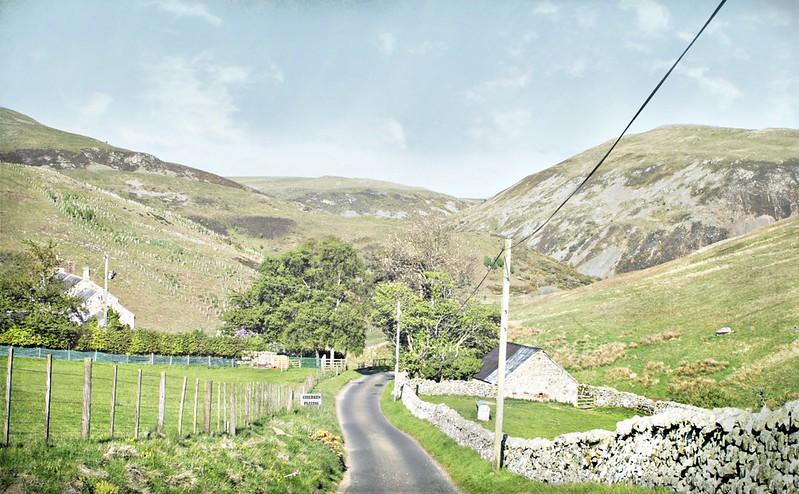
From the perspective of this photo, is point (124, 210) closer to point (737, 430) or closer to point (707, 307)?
point (707, 307)

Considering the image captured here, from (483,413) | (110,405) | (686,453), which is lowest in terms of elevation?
(483,413)

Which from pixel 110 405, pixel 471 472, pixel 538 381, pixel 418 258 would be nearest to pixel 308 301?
pixel 418 258

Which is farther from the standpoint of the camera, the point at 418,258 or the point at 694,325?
the point at 418,258

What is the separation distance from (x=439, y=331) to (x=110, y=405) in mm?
42773

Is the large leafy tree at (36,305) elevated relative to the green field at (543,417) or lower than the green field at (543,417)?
elevated

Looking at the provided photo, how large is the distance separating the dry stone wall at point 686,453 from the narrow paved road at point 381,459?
4.38 m

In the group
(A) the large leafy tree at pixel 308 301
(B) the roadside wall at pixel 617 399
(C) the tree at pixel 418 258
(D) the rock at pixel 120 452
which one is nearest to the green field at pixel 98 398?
(D) the rock at pixel 120 452

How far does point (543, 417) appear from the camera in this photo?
4859 centimetres

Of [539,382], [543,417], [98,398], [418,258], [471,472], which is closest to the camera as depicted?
[471,472]

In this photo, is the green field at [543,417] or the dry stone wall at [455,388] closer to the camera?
the green field at [543,417]

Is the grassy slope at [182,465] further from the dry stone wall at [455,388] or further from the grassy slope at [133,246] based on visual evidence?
the grassy slope at [133,246]

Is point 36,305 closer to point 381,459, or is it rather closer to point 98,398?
point 98,398

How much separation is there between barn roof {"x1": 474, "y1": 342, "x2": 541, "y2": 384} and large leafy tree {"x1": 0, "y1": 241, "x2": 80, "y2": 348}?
143ft

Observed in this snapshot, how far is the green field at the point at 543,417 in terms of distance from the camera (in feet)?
137
